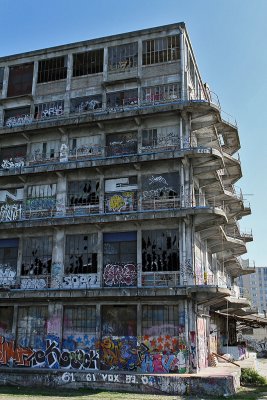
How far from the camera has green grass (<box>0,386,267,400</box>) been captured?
75.7 ft

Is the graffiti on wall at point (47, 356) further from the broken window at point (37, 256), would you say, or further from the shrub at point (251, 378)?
the shrub at point (251, 378)

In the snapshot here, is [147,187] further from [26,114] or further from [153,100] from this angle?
[26,114]

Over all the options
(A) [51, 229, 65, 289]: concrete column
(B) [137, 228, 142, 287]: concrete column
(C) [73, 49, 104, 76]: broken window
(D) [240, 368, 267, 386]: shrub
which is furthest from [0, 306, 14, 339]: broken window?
(C) [73, 49, 104, 76]: broken window

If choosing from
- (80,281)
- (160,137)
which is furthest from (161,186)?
(80,281)

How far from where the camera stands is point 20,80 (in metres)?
38.6

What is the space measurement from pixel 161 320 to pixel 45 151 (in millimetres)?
15546

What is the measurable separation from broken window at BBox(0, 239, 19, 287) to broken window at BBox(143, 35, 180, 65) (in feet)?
55.0

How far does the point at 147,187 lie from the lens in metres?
32.5

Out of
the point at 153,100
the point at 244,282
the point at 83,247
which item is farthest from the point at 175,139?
the point at 244,282

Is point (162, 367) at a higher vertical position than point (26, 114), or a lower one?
lower

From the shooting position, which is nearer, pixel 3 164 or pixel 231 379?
pixel 231 379

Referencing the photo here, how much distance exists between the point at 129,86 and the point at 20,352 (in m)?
20.5

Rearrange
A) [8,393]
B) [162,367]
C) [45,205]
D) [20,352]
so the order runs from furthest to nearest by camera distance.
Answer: [45,205]
[20,352]
[162,367]
[8,393]

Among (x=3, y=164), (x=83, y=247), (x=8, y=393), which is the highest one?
(x=3, y=164)
